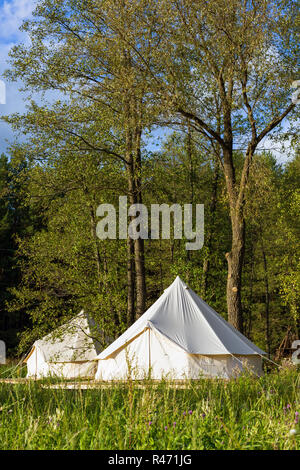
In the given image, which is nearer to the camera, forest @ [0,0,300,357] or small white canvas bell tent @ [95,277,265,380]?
small white canvas bell tent @ [95,277,265,380]

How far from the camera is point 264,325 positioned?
2845cm

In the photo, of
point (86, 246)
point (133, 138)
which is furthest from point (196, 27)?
point (86, 246)

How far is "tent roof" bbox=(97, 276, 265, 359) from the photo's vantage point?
10789mm

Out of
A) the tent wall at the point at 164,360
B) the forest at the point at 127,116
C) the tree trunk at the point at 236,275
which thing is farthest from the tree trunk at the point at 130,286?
the tent wall at the point at 164,360

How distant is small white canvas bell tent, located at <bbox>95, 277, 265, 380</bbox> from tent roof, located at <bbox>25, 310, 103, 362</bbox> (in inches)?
139

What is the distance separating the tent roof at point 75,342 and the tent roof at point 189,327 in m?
3.77

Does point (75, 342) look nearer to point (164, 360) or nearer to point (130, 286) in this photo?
point (130, 286)

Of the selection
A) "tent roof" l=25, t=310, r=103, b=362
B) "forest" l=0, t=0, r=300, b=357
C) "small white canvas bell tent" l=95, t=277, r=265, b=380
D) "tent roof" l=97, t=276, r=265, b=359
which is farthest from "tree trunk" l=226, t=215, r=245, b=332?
"tent roof" l=25, t=310, r=103, b=362

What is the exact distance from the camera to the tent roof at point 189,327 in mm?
10789

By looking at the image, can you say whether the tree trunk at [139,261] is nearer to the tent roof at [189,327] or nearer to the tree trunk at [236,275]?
the tree trunk at [236,275]

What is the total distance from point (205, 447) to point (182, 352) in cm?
764

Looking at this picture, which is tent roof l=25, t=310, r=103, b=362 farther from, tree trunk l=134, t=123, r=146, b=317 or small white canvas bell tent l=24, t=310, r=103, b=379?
tree trunk l=134, t=123, r=146, b=317

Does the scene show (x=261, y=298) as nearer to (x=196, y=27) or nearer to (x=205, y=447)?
(x=196, y=27)

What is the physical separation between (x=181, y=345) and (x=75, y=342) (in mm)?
7160
